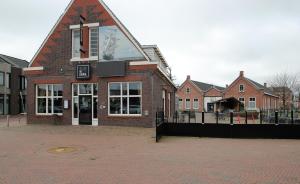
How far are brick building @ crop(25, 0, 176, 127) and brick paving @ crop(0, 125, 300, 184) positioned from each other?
6.15m

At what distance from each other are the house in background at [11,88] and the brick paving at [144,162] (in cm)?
3100

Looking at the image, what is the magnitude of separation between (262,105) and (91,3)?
46.5 meters

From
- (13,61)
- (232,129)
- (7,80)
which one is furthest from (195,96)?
(232,129)

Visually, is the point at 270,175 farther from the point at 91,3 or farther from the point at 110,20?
the point at 91,3

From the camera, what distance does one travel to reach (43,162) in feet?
34.7

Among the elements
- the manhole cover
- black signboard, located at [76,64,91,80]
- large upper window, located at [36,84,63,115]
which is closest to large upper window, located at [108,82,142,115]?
black signboard, located at [76,64,91,80]

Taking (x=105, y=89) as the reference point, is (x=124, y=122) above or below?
below

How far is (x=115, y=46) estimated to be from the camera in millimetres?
22875

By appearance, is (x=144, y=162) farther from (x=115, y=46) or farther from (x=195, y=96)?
(x=195, y=96)

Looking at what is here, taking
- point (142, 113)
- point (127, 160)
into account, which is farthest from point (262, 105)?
point (127, 160)

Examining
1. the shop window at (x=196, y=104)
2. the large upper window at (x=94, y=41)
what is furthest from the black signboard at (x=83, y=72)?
the shop window at (x=196, y=104)

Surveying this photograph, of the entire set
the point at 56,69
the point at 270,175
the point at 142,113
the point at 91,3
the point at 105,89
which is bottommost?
the point at 270,175

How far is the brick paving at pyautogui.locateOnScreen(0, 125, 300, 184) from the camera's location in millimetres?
8367

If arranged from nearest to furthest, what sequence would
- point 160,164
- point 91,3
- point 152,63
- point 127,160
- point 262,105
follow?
point 160,164
point 127,160
point 152,63
point 91,3
point 262,105
